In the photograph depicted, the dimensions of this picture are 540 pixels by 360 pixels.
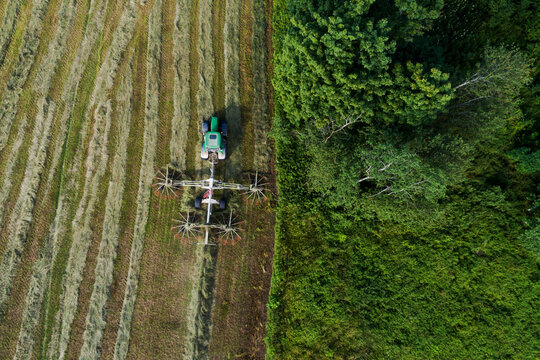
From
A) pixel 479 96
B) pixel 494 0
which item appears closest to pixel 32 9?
pixel 479 96

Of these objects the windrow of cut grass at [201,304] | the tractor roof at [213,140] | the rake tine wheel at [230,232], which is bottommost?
the windrow of cut grass at [201,304]

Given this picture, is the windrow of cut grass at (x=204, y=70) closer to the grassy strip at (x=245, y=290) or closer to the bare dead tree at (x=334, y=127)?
the grassy strip at (x=245, y=290)

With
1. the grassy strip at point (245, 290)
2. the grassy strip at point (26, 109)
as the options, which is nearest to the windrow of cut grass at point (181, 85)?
the grassy strip at point (245, 290)

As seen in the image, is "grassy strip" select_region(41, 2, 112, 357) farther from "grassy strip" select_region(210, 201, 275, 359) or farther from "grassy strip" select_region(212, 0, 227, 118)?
"grassy strip" select_region(210, 201, 275, 359)

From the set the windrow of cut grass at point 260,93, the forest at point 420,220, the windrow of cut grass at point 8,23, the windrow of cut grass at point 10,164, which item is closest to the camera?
the forest at point 420,220

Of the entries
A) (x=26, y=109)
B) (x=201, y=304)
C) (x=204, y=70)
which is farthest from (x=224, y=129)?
(x=26, y=109)

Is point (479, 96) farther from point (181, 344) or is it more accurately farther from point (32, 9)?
point (32, 9)
